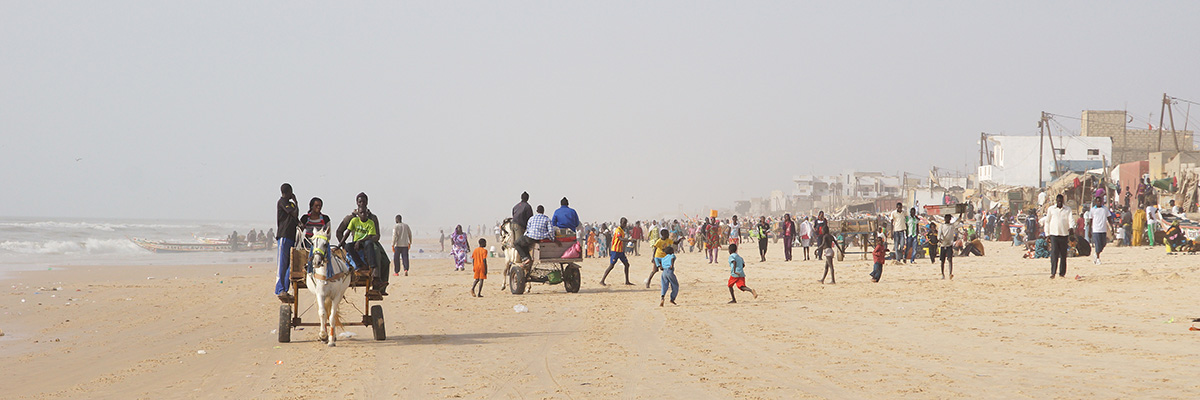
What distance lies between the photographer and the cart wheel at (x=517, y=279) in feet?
59.4

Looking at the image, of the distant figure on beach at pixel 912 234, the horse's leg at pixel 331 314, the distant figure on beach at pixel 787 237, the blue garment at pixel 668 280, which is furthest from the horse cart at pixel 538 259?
the distant figure on beach at pixel 787 237

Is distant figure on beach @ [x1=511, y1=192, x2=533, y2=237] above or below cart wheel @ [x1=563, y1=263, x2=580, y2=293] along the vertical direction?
above

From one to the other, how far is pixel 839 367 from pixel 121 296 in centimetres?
1677

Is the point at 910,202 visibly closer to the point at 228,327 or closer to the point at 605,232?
the point at 605,232

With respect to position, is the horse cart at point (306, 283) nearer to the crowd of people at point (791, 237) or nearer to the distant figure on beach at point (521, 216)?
the crowd of people at point (791, 237)

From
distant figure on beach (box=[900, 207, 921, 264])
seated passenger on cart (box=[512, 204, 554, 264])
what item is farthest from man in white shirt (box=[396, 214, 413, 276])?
distant figure on beach (box=[900, 207, 921, 264])

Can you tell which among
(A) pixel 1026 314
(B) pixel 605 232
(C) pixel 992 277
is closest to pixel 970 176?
(B) pixel 605 232

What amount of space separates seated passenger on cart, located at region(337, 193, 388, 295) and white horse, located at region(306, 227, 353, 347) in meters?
0.25

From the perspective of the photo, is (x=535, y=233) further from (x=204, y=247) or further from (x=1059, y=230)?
(x=204, y=247)

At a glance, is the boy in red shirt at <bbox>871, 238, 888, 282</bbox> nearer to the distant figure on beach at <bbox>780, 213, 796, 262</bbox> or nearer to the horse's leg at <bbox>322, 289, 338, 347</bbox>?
the distant figure on beach at <bbox>780, 213, 796, 262</bbox>

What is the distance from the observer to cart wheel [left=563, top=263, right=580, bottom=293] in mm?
19062

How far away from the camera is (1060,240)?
720 inches

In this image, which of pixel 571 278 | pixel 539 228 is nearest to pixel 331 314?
pixel 539 228

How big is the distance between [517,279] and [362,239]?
7486 mm
